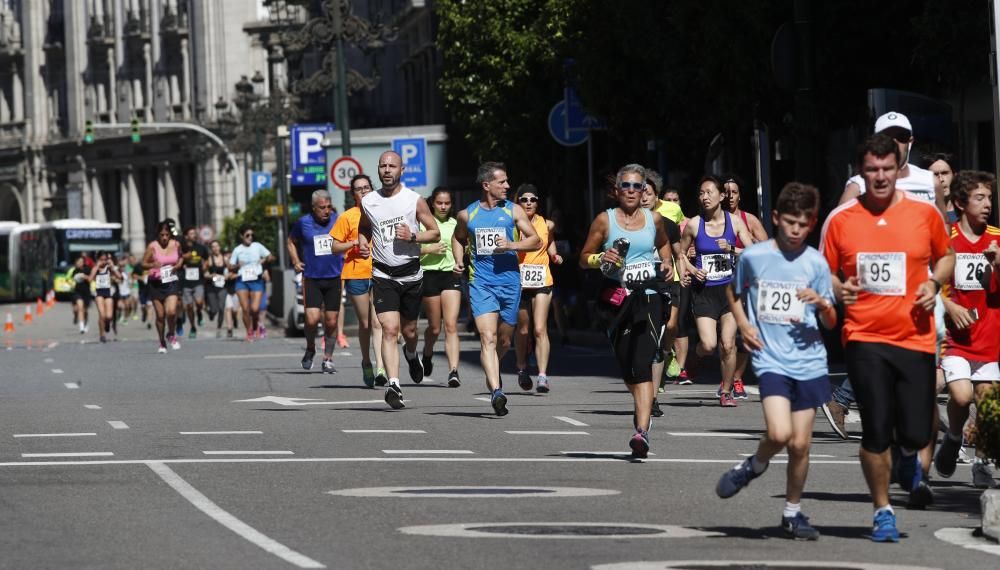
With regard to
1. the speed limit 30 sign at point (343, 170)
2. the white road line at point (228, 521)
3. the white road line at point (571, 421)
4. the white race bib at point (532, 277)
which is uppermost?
the speed limit 30 sign at point (343, 170)

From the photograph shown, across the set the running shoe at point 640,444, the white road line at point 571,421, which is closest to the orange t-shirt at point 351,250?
the white road line at point 571,421

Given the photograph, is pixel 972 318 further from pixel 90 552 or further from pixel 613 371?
pixel 613 371

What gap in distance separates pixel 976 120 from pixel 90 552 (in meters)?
18.9

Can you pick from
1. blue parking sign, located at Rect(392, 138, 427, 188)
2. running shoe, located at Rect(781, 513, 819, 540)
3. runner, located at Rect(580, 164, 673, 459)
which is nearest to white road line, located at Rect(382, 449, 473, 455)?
runner, located at Rect(580, 164, 673, 459)

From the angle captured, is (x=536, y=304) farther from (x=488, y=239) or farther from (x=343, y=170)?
(x=343, y=170)

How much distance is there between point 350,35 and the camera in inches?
1480

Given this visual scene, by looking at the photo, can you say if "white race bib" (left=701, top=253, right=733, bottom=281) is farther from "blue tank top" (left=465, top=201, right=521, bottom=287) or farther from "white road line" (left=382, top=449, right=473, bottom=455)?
"white road line" (left=382, top=449, right=473, bottom=455)

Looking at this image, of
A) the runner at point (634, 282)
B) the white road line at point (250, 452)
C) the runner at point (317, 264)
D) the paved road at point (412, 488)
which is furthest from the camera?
the runner at point (317, 264)

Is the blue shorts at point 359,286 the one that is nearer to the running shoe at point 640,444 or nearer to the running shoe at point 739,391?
the running shoe at point 739,391

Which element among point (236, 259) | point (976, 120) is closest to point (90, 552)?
point (976, 120)

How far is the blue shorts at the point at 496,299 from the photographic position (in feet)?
55.7

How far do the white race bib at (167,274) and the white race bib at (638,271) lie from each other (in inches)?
638

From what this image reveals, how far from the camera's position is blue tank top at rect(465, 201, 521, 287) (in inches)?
672

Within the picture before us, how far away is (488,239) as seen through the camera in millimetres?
17094
